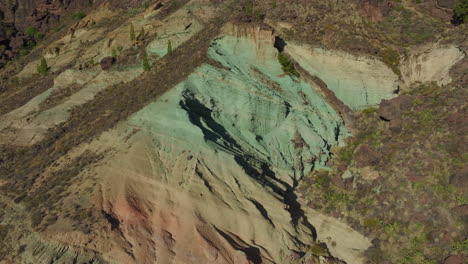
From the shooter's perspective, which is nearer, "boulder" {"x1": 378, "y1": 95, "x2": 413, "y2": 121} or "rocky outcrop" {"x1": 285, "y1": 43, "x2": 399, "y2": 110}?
"boulder" {"x1": 378, "y1": 95, "x2": 413, "y2": 121}

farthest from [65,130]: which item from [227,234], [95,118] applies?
[227,234]

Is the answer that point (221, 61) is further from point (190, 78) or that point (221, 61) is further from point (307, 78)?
point (307, 78)

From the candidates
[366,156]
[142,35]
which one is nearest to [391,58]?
[366,156]

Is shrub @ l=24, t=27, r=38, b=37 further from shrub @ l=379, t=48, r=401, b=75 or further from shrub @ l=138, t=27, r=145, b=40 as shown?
shrub @ l=379, t=48, r=401, b=75

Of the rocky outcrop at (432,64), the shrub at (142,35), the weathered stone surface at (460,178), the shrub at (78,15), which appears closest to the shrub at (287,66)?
the rocky outcrop at (432,64)

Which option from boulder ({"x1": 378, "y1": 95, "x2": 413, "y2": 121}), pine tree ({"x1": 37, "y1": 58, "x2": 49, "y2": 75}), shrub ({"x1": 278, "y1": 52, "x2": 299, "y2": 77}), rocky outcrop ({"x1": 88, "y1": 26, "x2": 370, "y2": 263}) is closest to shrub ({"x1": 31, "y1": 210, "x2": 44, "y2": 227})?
rocky outcrop ({"x1": 88, "y1": 26, "x2": 370, "y2": 263})

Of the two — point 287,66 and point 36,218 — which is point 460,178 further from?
point 36,218

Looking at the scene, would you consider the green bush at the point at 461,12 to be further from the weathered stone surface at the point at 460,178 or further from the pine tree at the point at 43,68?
the pine tree at the point at 43,68
